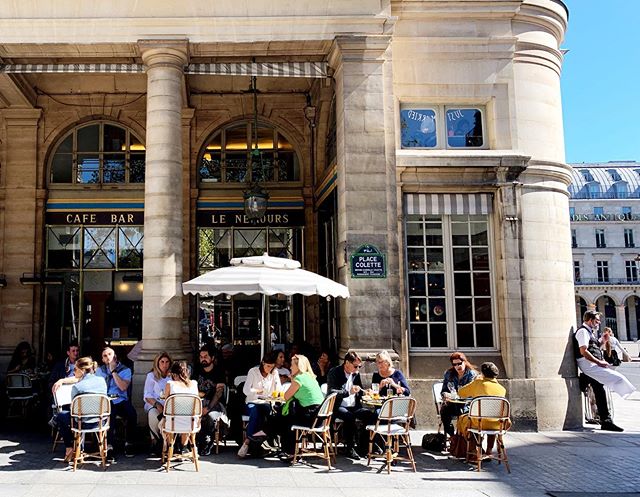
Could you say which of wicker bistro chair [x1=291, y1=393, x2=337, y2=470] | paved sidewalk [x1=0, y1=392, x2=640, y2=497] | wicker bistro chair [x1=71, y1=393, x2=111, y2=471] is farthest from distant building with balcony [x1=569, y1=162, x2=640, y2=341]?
wicker bistro chair [x1=71, y1=393, x2=111, y2=471]

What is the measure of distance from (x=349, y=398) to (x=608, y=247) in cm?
7097

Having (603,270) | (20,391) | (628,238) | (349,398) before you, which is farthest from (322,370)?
(628,238)

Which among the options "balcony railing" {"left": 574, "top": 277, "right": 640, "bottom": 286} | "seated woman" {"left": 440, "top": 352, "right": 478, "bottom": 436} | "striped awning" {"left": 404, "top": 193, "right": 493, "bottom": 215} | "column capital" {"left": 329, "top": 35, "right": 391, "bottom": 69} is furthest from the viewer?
"balcony railing" {"left": 574, "top": 277, "right": 640, "bottom": 286}

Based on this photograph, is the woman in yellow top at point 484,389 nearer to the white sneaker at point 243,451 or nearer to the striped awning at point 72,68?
the white sneaker at point 243,451

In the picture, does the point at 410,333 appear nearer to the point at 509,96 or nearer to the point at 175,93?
the point at 509,96

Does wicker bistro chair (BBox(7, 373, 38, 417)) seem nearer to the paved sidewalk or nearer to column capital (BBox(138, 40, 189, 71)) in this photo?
the paved sidewalk

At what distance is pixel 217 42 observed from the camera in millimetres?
9727

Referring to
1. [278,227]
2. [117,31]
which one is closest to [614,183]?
[278,227]

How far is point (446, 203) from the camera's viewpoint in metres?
10.1

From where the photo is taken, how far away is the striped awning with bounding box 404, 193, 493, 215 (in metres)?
10.1

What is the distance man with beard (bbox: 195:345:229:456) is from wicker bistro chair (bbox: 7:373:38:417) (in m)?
3.89

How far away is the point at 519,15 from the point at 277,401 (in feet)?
25.9

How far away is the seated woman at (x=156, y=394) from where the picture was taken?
7.48 m

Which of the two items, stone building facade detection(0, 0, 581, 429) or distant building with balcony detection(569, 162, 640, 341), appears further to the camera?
distant building with balcony detection(569, 162, 640, 341)
